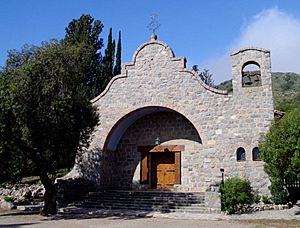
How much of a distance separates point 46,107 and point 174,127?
8.42m

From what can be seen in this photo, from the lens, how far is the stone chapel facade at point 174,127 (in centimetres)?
1622

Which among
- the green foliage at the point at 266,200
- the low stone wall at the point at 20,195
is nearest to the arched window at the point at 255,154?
the green foliage at the point at 266,200

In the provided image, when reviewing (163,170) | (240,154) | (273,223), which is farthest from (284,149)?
(163,170)

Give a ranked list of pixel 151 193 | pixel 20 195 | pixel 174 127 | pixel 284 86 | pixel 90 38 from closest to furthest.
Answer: pixel 151 193, pixel 20 195, pixel 174 127, pixel 90 38, pixel 284 86

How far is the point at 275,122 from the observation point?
50.0 feet

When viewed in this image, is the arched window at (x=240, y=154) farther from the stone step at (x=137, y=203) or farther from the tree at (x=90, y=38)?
the tree at (x=90, y=38)

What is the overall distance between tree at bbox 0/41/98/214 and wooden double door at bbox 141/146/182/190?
570 cm

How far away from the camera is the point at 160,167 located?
1964 centimetres

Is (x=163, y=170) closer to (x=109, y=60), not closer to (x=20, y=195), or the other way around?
(x=20, y=195)

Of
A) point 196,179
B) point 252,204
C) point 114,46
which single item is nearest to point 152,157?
point 196,179

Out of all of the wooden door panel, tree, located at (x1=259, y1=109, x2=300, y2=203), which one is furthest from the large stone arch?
tree, located at (x1=259, y1=109, x2=300, y2=203)

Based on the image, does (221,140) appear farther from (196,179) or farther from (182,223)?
(182,223)

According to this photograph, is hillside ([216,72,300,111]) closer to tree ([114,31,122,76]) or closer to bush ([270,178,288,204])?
tree ([114,31,122,76])

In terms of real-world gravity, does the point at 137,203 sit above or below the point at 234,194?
below
